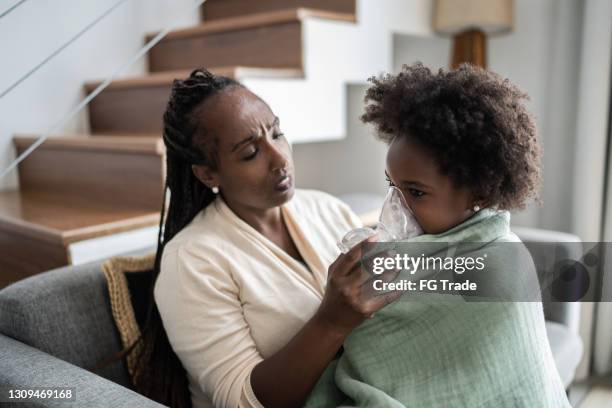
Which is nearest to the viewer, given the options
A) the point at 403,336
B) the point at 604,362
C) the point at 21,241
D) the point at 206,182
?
the point at 403,336

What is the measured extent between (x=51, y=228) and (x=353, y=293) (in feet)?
3.18

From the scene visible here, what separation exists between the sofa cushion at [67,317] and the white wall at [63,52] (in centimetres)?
49

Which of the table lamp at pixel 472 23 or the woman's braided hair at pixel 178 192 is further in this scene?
the table lamp at pixel 472 23

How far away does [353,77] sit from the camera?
2.04 m

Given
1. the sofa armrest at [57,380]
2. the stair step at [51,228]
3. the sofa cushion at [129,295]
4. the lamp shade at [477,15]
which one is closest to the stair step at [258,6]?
the lamp shade at [477,15]

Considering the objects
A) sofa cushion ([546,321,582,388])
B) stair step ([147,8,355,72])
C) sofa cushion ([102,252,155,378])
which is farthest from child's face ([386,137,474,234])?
stair step ([147,8,355,72])

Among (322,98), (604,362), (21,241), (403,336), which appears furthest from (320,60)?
(604,362)

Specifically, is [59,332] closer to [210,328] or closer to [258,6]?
[210,328]

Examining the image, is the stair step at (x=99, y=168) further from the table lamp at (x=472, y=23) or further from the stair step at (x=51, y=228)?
the table lamp at (x=472, y=23)

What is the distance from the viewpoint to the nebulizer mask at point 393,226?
0.85 m

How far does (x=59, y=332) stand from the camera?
1098mm

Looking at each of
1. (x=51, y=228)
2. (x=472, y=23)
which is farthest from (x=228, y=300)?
(x=472, y=23)

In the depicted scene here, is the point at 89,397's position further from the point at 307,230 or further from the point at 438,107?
the point at 438,107

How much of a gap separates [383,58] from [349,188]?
2.56ft
